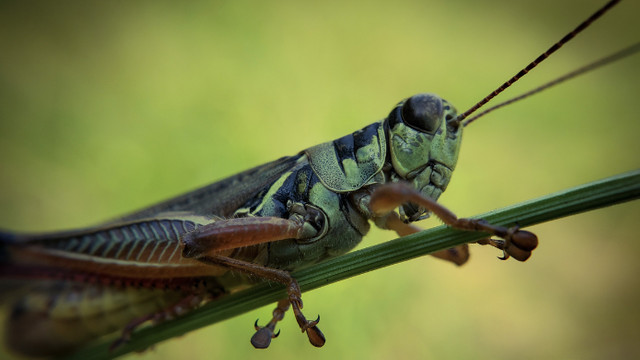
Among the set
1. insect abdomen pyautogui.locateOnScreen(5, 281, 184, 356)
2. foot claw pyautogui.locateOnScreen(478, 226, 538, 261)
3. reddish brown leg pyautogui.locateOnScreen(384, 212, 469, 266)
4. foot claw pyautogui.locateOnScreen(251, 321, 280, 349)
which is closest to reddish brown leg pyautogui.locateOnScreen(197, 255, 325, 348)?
foot claw pyautogui.locateOnScreen(251, 321, 280, 349)

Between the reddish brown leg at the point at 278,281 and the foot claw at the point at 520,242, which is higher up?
the foot claw at the point at 520,242

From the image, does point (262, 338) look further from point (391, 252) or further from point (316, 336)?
point (391, 252)

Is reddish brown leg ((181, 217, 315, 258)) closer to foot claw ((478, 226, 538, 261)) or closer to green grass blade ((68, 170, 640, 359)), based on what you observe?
green grass blade ((68, 170, 640, 359))

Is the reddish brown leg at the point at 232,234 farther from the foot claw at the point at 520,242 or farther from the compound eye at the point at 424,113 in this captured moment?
the foot claw at the point at 520,242

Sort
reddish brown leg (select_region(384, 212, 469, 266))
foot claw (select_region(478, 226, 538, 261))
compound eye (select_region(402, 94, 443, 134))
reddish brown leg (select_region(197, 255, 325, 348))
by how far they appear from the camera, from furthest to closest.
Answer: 1. reddish brown leg (select_region(384, 212, 469, 266))
2. compound eye (select_region(402, 94, 443, 134))
3. reddish brown leg (select_region(197, 255, 325, 348))
4. foot claw (select_region(478, 226, 538, 261))

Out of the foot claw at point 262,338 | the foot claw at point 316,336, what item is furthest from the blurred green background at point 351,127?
the foot claw at point 316,336

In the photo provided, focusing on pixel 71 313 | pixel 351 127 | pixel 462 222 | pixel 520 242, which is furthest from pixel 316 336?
pixel 351 127
